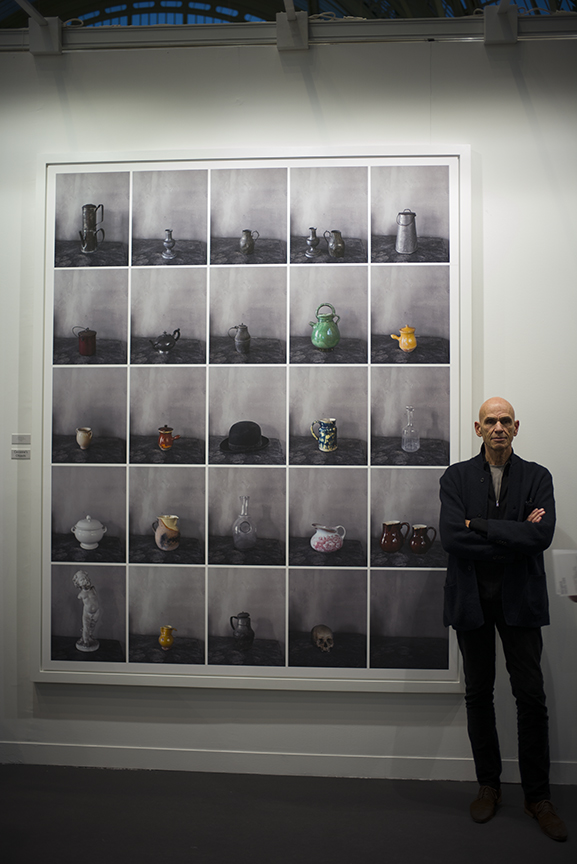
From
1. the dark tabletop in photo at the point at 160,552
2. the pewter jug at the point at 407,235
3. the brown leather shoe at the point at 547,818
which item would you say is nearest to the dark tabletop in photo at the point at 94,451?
the dark tabletop in photo at the point at 160,552

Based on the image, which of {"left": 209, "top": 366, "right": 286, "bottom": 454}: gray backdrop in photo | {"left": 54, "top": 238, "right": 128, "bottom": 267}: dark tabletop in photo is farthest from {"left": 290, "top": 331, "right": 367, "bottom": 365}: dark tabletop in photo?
{"left": 54, "top": 238, "right": 128, "bottom": 267}: dark tabletop in photo

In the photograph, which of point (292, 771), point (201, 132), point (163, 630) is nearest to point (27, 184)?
point (201, 132)

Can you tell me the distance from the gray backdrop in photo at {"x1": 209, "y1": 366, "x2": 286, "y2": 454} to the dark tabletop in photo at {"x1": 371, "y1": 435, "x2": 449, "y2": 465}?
44 cm

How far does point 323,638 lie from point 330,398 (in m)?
1.11

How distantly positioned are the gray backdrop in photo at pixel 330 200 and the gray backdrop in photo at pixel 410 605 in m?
1.59

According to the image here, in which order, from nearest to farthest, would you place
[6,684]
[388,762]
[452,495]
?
1. [452,495]
2. [388,762]
3. [6,684]

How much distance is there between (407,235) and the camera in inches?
106

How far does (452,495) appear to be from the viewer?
2.38 m

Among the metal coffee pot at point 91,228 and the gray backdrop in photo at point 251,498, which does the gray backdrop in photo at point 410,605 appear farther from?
the metal coffee pot at point 91,228

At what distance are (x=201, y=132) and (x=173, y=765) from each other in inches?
119

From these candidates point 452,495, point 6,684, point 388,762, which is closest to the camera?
point 452,495

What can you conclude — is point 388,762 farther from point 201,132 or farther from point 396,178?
point 201,132

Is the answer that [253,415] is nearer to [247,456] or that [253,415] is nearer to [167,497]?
[247,456]

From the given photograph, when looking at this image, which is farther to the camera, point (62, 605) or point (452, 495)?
point (62, 605)
